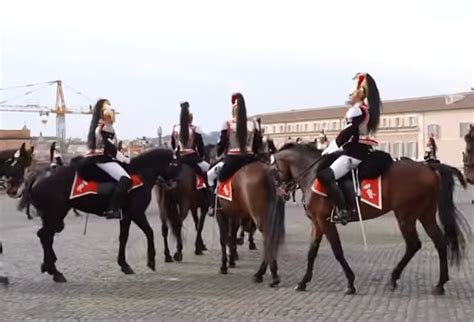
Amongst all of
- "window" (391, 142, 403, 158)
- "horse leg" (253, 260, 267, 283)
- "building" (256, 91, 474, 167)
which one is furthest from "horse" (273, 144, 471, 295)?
"window" (391, 142, 403, 158)

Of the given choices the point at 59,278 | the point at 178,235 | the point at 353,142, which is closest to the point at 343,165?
the point at 353,142

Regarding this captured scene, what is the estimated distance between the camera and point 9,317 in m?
9.07

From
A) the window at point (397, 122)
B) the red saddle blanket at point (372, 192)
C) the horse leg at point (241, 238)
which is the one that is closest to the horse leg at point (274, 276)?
the red saddle blanket at point (372, 192)

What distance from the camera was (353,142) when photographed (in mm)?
A: 10742

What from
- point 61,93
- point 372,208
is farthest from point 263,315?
point 61,93

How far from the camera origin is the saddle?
35.1 feet

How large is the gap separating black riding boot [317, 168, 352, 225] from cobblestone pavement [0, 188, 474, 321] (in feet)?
3.49

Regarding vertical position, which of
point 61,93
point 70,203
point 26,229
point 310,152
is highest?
point 61,93

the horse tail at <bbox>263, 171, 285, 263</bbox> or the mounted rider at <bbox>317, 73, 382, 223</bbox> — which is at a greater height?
the mounted rider at <bbox>317, 73, 382, 223</bbox>

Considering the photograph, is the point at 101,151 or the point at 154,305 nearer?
the point at 154,305

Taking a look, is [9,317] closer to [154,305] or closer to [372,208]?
[154,305]

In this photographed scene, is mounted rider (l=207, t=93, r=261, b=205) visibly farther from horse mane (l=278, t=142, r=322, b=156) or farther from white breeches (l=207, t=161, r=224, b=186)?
horse mane (l=278, t=142, r=322, b=156)

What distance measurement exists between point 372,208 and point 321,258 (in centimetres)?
337

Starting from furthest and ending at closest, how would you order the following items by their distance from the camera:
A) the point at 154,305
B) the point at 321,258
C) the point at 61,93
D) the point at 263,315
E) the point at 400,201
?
the point at 61,93
the point at 321,258
the point at 400,201
the point at 154,305
the point at 263,315
